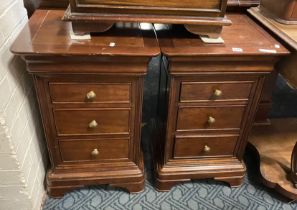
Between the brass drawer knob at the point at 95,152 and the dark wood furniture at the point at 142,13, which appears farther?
the brass drawer knob at the point at 95,152

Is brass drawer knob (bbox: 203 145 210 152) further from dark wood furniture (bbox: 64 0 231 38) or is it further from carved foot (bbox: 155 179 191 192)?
dark wood furniture (bbox: 64 0 231 38)

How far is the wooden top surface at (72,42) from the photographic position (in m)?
0.92

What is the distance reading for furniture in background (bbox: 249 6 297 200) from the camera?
1069 mm

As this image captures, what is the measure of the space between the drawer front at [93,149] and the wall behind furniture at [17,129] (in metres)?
0.13

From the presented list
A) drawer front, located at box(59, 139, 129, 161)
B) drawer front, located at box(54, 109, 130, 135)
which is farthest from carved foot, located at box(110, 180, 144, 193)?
drawer front, located at box(54, 109, 130, 135)

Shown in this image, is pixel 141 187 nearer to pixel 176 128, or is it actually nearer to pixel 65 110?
pixel 176 128

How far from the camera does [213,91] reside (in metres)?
1.10

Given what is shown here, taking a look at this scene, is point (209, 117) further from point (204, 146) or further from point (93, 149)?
point (93, 149)

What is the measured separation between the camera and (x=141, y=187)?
1.31 meters

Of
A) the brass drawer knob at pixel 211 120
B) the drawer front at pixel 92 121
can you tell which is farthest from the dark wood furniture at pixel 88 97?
the brass drawer knob at pixel 211 120

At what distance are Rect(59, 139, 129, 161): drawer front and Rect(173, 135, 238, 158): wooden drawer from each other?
0.23 m

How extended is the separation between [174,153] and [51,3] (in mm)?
818

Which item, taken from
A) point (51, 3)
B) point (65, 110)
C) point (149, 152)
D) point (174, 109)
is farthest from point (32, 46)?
point (149, 152)

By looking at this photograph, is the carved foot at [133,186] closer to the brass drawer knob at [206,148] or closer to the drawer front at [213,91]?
the brass drawer knob at [206,148]
